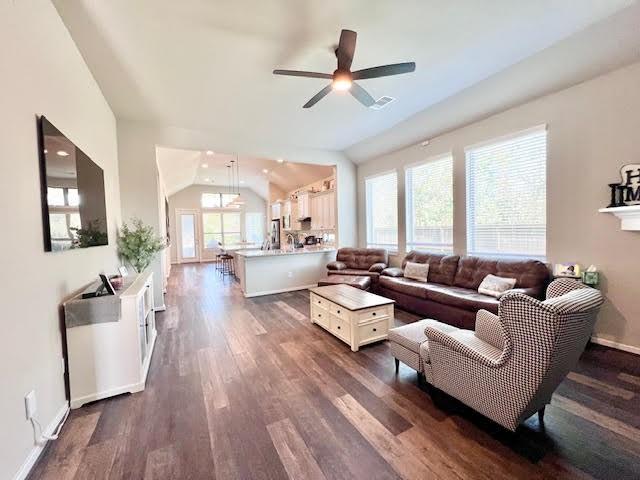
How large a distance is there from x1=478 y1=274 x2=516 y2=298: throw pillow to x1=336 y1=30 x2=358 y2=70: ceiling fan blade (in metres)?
3.13

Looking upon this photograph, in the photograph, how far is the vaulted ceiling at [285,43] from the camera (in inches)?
86.7

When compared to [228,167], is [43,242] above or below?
below

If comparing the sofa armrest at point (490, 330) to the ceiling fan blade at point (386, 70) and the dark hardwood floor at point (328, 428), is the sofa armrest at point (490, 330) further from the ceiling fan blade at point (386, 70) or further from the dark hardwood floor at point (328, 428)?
the ceiling fan blade at point (386, 70)

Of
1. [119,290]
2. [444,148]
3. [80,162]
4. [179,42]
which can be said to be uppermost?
[179,42]

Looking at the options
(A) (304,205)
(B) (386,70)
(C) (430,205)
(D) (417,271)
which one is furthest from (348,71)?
(A) (304,205)

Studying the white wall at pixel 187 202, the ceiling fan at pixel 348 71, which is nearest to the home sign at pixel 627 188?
the ceiling fan at pixel 348 71

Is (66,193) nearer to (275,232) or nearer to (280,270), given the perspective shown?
(280,270)

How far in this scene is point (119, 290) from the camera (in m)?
2.54

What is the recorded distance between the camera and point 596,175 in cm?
295

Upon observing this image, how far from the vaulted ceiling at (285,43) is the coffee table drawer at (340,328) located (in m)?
2.91

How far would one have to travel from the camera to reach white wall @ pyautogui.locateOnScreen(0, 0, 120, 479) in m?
1.43

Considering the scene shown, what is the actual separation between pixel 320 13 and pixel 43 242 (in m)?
2.70

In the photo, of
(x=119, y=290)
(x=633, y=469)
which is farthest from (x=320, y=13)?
(x=633, y=469)

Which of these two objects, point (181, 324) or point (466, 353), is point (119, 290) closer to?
point (181, 324)
